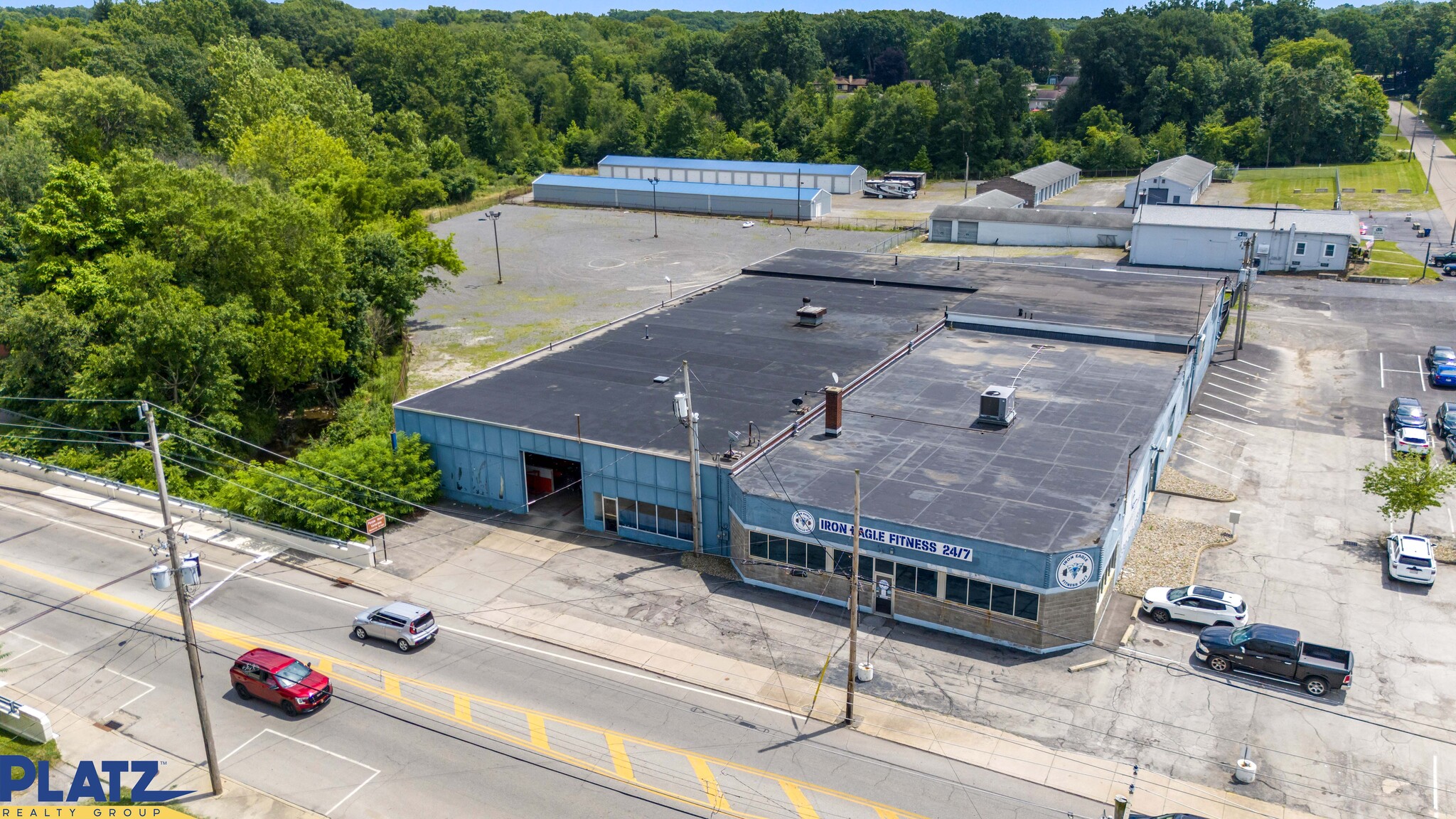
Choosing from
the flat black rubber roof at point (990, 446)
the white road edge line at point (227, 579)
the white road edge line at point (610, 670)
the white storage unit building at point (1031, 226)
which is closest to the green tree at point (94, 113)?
the white road edge line at point (227, 579)

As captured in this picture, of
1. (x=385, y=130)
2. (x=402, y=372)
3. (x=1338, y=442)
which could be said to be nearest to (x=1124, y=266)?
(x=1338, y=442)

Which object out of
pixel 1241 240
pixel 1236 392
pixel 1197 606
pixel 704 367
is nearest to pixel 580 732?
pixel 1197 606

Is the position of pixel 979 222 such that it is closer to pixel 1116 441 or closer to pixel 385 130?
pixel 1116 441

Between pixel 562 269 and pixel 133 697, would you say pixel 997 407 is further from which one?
pixel 562 269

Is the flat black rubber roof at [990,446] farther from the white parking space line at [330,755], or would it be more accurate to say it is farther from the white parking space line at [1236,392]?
the white parking space line at [330,755]

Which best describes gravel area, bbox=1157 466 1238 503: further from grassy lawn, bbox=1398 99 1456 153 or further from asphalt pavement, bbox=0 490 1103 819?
grassy lawn, bbox=1398 99 1456 153

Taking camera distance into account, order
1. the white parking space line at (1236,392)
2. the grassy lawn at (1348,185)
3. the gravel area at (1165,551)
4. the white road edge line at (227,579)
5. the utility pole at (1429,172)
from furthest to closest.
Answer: the utility pole at (1429,172) → the grassy lawn at (1348,185) → the white parking space line at (1236,392) → the gravel area at (1165,551) → the white road edge line at (227,579)

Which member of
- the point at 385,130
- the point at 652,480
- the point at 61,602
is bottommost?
the point at 61,602
